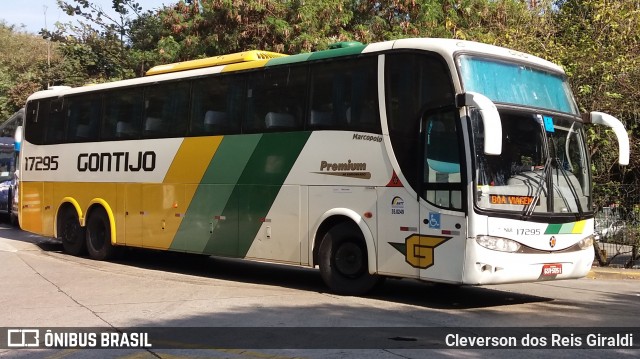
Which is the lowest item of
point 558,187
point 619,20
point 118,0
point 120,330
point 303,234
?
point 120,330

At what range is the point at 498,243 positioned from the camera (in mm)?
8852

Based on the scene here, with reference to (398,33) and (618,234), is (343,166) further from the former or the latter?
(398,33)

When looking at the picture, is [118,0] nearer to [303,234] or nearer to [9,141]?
[9,141]

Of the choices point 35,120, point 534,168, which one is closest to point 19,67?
point 35,120

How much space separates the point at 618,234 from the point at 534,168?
7.22 meters

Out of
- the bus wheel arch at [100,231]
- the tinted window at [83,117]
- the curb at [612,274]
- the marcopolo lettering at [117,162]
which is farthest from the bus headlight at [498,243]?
the tinted window at [83,117]

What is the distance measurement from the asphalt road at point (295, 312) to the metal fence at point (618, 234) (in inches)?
65.6

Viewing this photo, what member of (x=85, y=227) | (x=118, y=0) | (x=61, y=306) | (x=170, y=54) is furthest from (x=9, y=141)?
(x=61, y=306)

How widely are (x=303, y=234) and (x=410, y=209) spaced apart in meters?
2.17

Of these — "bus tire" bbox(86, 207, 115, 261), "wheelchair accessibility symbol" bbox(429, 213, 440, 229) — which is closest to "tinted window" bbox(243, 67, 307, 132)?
"wheelchair accessibility symbol" bbox(429, 213, 440, 229)

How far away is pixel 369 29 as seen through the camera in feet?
68.9

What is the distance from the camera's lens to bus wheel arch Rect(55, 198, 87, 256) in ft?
52.5

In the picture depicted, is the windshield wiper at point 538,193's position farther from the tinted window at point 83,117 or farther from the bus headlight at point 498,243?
the tinted window at point 83,117

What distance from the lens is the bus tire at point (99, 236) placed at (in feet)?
50.1
